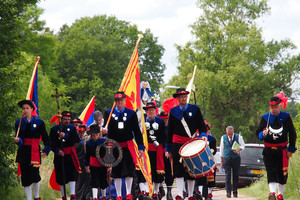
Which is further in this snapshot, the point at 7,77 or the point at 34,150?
the point at 7,77

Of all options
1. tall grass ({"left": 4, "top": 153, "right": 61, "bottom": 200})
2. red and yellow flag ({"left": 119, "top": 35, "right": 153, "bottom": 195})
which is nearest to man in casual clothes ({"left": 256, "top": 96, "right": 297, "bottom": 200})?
red and yellow flag ({"left": 119, "top": 35, "right": 153, "bottom": 195})

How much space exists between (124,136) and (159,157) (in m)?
3.11

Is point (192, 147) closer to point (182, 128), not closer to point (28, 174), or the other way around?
point (182, 128)

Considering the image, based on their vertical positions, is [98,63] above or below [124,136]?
above

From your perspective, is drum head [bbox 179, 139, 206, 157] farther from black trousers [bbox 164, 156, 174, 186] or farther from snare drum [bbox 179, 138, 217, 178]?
black trousers [bbox 164, 156, 174, 186]

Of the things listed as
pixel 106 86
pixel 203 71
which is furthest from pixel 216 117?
pixel 106 86

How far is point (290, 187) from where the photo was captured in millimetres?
14773

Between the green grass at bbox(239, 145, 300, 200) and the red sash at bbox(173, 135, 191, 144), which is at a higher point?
the red sash at bbox(173, 135, 191, 144)

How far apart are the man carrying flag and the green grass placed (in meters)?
3.52

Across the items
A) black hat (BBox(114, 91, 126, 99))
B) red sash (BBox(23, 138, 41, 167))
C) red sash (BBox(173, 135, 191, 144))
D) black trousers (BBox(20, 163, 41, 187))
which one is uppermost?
black hat (BBox(114, 91, 126, 99))

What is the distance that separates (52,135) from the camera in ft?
42.8

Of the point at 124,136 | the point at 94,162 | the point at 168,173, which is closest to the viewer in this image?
the point at 124,136

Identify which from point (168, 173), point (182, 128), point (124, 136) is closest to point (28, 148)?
point (124, 136)

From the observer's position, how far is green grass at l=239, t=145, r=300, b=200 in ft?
45.2
